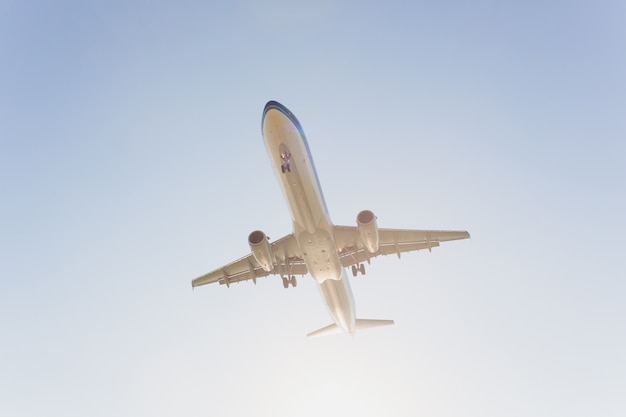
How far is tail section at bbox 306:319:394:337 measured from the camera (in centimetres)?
3306

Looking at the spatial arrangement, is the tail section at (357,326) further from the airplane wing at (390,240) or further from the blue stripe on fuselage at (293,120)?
the blue stripe on fuselage at (293,120)

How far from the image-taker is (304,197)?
78.6ft

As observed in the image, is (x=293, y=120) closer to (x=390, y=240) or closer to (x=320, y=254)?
(x=320, y=254)

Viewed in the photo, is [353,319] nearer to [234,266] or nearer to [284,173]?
[234,266]

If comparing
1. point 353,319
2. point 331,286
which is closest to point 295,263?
point 331,286

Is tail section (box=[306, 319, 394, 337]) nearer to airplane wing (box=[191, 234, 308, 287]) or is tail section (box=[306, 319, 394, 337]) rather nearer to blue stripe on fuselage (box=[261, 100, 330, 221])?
airplane wing (box=[191, 234, 308, 287])

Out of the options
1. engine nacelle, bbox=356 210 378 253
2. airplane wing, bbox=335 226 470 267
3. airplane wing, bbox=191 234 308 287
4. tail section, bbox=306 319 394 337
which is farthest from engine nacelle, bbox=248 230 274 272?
tail section, bbox=306 319 394 337

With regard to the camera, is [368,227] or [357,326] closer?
[368,227]

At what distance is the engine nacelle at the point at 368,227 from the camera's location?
25.1 metres

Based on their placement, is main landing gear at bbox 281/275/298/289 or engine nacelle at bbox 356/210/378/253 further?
main landing gear at bbox 281/275/298/289

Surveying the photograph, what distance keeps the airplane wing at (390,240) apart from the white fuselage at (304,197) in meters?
1.54

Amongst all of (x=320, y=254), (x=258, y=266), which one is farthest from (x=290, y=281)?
(x=320, y=254)

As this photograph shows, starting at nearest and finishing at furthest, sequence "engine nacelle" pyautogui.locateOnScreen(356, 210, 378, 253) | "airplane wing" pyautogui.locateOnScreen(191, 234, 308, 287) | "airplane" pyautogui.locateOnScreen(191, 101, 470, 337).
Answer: "airplane" pyautogui.locateOnScreen(191, 101, 470, 337) → "engine nacelle" pyautogui.locateOnScreen(356, 210, 378, 253) → "airplane wing" pyautogui.locateOnScreen(191, 234, 308, 287)

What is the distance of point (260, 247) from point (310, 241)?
8.70 ft
